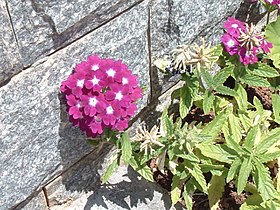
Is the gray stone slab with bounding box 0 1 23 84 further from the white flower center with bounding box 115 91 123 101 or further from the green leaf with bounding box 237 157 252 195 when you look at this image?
the green leaf with bounding box 237 157 252 195

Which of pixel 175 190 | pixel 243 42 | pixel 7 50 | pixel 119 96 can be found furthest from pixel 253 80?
pixel 7 50

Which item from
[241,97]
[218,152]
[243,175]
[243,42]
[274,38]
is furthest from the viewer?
[274,38]

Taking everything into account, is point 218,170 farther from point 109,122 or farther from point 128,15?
point 128,15

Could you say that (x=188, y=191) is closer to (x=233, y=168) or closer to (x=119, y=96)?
(x=233, y=168)

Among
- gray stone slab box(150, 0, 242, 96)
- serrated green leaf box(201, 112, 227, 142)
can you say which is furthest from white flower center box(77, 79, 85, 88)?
serrated green leaf box(201, 112, 227, 142)

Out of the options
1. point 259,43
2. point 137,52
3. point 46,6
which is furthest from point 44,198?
point 259,43

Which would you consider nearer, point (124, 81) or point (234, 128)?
point (124, 81)

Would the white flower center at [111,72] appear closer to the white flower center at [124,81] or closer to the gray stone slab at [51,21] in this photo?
the white flower center at [124,81]
